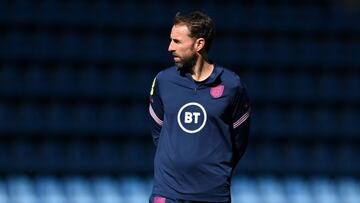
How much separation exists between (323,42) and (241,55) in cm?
90

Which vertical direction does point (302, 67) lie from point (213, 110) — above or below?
below

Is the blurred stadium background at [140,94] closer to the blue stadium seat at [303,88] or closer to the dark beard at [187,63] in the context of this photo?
the blue stadium seat at [303,88]

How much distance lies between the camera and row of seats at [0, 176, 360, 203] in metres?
7.70

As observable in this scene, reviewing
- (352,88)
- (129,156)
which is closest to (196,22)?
(129,156)

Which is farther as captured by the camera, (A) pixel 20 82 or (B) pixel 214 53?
(B) pixel 214 53

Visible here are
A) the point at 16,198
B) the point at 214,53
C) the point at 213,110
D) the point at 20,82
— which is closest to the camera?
the point at 213,110

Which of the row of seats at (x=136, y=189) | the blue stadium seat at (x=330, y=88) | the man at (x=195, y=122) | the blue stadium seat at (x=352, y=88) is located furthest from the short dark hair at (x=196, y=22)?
the blue stadium seat at (x=352, y=88)

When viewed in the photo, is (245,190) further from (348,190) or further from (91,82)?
(91,82)

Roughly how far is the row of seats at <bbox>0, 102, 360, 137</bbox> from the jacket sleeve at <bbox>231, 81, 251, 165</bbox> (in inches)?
190

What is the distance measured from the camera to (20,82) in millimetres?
8141

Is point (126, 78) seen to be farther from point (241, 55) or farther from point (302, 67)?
point (302, 67)

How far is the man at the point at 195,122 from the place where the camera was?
3.18 m

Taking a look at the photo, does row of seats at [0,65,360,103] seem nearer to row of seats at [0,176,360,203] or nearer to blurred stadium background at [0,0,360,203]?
blurred stadium background at [0,0,360,203]

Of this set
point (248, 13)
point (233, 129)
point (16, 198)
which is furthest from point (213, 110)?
point (248, 13)
